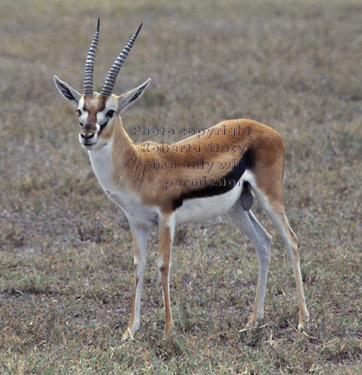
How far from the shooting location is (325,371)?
15.8ft

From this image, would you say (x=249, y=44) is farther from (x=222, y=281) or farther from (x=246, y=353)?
(x=246, y=353)

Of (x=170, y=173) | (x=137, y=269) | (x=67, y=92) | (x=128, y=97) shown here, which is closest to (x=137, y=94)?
(x=128, y=97)

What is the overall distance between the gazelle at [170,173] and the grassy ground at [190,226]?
462 millimetres

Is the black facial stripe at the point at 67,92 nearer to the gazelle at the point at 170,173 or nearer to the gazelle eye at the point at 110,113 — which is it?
the gazelle at the point at 170,173

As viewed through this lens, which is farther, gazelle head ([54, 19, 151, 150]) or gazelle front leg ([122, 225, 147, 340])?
gazelle front leg ([122, 225, 147, 340])

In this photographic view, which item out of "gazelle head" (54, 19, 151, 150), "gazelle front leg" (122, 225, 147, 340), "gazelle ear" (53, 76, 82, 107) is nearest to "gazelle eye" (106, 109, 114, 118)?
"gazelle head" (54, 19, 151, 150)

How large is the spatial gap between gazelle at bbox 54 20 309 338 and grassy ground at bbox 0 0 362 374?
1.51ft

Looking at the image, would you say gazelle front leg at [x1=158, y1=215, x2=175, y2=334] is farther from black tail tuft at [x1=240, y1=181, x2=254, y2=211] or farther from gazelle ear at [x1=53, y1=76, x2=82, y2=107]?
gazelle ear at [x1=53, y1=76, x2=82, y2=107]

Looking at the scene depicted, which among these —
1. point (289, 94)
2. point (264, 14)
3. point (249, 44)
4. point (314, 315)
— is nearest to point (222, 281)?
point (314, 315)

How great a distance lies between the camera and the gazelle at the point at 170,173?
5.32 metres

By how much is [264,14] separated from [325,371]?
15.3 meters

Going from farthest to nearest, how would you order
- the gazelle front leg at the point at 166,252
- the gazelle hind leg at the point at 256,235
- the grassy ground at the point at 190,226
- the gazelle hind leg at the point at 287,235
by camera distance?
the gazelle hind leg at the point at 256,235 → the gazelle hind leg at the point at 287,235 → the gazelle front leg at the point at 166,252 → the grassy ground at the point at 190,226

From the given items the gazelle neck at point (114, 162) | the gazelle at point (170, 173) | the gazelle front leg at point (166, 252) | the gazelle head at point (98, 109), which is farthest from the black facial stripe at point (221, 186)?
the gazelle head at point (98, 109)

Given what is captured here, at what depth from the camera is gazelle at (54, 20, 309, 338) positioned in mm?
5324
